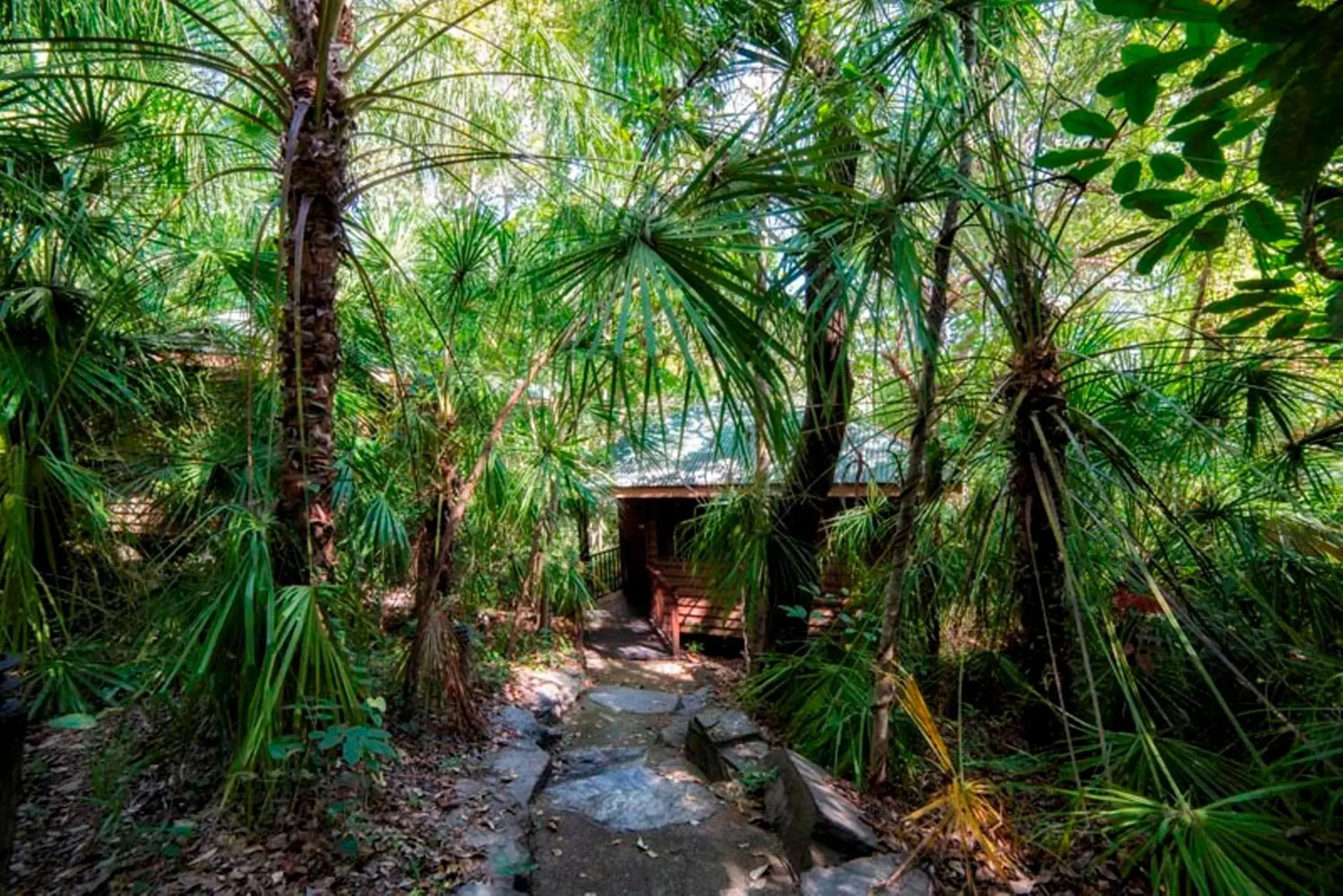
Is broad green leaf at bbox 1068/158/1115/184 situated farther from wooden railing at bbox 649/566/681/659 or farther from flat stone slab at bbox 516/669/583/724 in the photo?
wooden railing at bbox 649/566/681/659

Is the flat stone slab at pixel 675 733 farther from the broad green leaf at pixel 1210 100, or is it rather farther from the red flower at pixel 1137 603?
the broad green leaf at pixel 1210 100

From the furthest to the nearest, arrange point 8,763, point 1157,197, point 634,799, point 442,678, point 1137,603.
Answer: point 442,678 < point 634,799 < point 1137,603 < point 8,763 < point 1157,197

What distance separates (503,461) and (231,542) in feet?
8.65

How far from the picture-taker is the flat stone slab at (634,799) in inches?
128

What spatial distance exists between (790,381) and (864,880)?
198cm

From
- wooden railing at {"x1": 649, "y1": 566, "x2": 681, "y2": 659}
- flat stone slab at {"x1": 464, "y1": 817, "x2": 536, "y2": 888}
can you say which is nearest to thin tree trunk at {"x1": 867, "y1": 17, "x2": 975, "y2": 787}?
flat stone slab at {"x1": 464, "y1": 817, "x2": 536, "y2": 888}

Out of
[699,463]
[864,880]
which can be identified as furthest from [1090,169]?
[699,463]

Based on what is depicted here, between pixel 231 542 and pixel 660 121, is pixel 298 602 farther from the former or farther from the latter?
pixel 660 121

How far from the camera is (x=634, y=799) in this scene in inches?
138

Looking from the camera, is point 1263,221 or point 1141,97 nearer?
point 1141,97

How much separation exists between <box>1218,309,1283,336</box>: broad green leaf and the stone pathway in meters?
2.17

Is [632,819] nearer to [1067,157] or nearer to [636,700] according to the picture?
[636,700]

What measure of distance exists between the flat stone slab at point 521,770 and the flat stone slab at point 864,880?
65.0 inches

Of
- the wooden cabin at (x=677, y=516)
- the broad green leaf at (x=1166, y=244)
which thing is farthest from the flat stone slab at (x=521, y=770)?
the broad green leaf at (x=1166, y=244)
